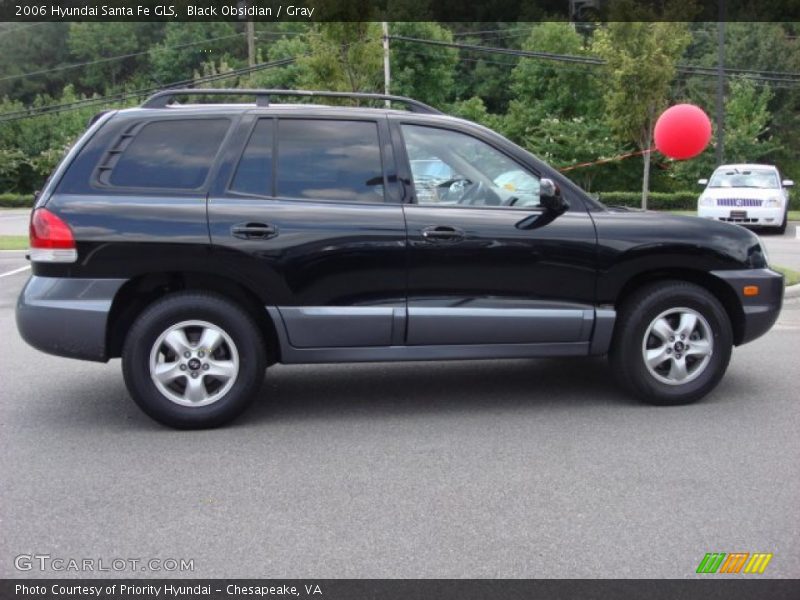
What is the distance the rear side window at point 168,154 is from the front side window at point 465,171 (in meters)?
1.23

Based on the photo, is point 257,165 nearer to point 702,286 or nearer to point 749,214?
point 702,286

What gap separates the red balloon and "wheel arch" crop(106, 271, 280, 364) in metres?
12.3

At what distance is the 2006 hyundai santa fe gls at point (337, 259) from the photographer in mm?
5004

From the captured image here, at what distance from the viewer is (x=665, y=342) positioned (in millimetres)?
5570

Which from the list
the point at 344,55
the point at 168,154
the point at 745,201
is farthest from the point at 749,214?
the point at 168,154

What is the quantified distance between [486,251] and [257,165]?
150 cm

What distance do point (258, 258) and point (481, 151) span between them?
157cm

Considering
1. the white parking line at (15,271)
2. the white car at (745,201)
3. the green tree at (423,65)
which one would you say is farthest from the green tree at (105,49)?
the white parking line at (15,271)

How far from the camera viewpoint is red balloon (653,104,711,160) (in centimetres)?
1564

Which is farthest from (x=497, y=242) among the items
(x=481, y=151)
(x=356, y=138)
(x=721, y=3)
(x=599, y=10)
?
(x=599, y=10)

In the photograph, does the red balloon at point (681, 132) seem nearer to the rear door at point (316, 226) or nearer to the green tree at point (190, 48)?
the rear door at point (316, 226)

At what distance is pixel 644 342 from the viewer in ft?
18.1

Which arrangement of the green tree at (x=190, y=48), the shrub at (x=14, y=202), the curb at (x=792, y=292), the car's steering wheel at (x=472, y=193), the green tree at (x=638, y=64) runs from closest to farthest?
the car's steering wheel at (x=472, y=193)
the curb at (x=792, y=292)
the green tree at (x=638, y=64)
the shrub at (x=14, y=202)
the green tree at (x=190, y=48)
